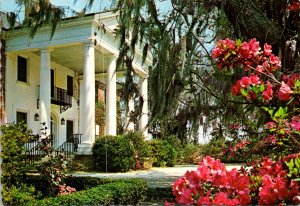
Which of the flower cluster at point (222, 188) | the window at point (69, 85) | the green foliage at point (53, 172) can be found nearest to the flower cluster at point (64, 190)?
the green foliage at point (53, 172)

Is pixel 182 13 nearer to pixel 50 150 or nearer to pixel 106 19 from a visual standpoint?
pixel 50 150

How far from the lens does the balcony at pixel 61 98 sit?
59.2ft

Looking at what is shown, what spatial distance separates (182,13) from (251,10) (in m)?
2.22

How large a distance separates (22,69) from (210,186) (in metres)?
16.1

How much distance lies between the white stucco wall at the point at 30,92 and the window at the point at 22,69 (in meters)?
0.15

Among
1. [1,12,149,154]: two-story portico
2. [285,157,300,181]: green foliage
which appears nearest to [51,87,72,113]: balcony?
[1,12,149,154]: two-story portico

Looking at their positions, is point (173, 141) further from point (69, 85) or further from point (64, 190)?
point (64, 190)

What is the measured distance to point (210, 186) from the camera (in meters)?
1.71

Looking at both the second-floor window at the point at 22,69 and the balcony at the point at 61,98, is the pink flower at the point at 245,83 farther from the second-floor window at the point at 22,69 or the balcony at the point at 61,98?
the balcony at the point at 61,98

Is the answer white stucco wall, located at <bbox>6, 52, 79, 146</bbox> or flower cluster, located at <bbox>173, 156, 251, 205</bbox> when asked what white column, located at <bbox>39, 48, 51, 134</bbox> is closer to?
white stucco wall, located at <bbox>6, 52, 79, 146</bbox>

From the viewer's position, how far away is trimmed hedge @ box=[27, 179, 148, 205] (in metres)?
5.07

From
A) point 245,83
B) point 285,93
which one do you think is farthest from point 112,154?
point 285,93

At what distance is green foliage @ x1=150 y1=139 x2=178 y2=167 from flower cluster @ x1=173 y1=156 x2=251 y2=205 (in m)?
15.9

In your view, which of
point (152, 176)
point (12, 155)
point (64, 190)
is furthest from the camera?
point (152, 176)
